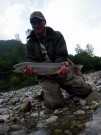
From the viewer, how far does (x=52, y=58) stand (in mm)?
6516

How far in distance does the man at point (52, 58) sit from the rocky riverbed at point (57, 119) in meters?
0.18

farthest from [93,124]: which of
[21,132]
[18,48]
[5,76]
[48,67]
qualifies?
[18,48]

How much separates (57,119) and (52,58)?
57.8 inches

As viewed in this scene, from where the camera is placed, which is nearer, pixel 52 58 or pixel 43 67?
pixel 43 67

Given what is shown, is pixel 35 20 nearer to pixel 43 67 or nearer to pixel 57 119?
pixel 43 67

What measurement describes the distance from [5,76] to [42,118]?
62.9 meters

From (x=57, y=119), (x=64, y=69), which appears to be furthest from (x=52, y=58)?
(x=57, y=119)

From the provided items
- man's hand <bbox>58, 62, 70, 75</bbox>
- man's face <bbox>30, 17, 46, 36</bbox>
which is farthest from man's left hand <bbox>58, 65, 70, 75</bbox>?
man's face <bbox>30, 17, 46, 36</bbox>

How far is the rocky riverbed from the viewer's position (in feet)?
15.6

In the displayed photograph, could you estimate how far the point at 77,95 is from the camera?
21.9ft

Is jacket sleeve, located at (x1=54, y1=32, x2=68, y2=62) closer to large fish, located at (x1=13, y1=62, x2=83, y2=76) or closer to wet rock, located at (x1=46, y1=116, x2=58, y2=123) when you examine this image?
large fish, located at (x1=13, y1=62, x2=83, y2=76)

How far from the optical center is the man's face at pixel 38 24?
605 centimetres

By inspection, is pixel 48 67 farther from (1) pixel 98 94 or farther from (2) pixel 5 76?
(2) pixel 5 76

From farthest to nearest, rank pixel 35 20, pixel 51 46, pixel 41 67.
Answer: pixel 51 46 → pixel 35 20 → pixel 41 67
